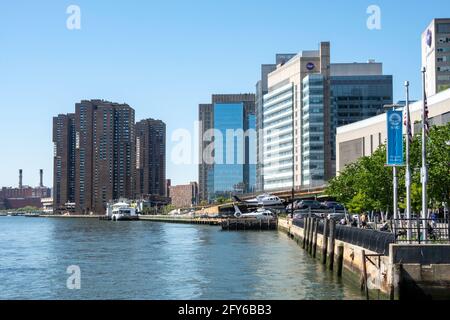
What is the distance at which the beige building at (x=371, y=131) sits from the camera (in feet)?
380

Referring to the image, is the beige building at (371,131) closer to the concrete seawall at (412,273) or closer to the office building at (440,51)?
the office building at (440,51)

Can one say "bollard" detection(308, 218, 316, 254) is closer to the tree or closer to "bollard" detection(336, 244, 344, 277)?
the tree

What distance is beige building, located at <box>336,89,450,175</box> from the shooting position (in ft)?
380

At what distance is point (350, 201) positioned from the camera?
8594 cm

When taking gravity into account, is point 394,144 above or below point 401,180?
above

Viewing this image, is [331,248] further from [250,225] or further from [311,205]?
[250,225]

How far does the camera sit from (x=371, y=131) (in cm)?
15188

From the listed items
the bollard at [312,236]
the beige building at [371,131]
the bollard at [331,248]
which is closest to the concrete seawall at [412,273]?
the bollard at [331,248]

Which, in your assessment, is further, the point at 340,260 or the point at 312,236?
the point at 312,236

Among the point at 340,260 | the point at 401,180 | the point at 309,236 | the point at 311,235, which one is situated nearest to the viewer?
the point at 340,260

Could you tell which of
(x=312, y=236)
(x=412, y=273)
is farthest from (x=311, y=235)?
(x=412, y=273)

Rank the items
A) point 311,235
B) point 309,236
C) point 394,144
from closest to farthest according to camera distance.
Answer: point 394,144 < point 311,235 < point 309,236
